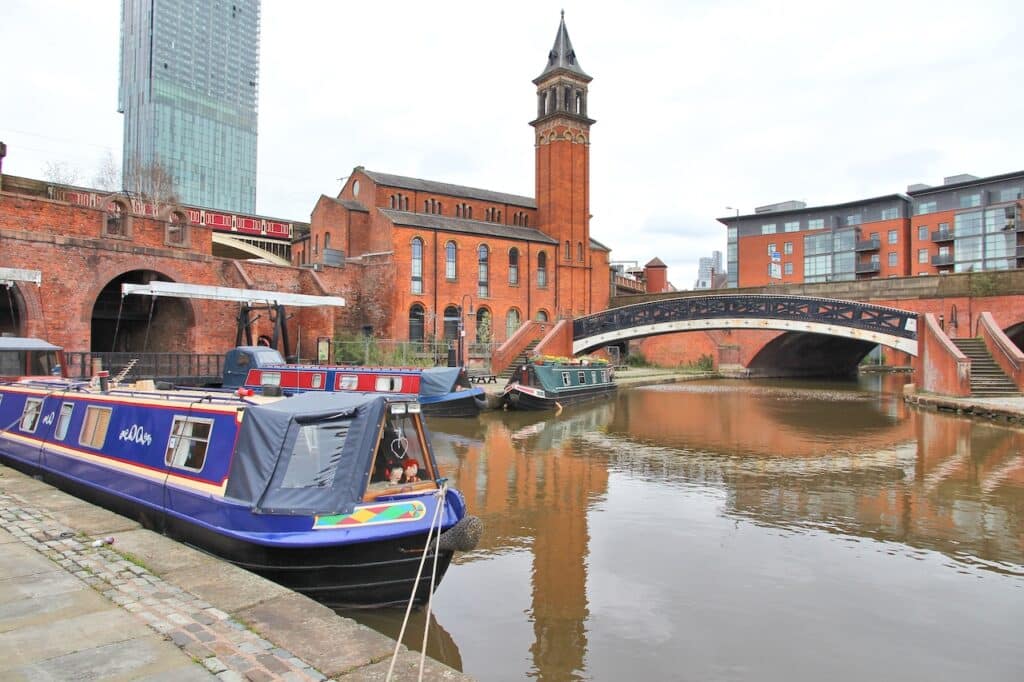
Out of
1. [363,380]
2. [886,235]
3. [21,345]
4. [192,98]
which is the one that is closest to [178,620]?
[21,345]

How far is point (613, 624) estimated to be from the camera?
5805 millimetres

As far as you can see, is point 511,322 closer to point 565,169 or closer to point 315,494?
point 565,169

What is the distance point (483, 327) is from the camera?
33.2 meters

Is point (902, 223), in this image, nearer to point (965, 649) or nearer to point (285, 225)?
point (285, 225)

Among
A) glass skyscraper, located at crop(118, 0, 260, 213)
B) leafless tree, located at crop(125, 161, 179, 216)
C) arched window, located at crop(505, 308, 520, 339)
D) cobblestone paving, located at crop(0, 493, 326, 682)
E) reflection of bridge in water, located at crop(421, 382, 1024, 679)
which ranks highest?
glass skyscraper, located at crop(118, 0, 260, 213)

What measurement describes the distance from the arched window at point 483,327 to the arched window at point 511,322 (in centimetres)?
114

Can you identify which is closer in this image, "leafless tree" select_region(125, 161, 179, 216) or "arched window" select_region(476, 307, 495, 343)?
"arched window" select_region(476, 307, 495, 343)

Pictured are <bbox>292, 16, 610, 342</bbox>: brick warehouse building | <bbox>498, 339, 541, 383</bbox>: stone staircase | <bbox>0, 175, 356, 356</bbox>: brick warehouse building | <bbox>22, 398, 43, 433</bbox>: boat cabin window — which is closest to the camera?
<bbox>22, 398, 43, 433</bbox>: boat cabin window

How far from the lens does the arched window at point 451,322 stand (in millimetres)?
34125

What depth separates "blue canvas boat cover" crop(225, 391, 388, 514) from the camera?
5664 mm

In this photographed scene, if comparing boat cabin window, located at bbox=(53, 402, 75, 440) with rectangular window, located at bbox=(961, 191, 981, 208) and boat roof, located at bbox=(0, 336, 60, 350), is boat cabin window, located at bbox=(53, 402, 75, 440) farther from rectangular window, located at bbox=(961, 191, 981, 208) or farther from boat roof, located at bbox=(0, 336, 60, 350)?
rectangular window, located at bbox=(961, 191, 981, 208)

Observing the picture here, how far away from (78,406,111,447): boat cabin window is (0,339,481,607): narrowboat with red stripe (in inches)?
58.7

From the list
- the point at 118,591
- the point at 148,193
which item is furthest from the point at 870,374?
the point at 118,591

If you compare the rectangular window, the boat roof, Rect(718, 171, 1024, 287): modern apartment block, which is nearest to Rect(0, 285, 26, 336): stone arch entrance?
the boat roof
